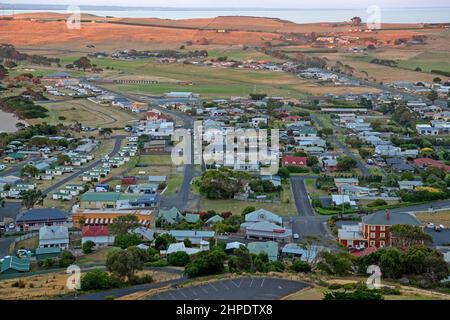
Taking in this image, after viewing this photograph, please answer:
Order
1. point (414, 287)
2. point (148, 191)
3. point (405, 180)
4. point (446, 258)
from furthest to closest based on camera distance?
point (405, 180)
point (148, 191)
point (446, 258)
point (414, 287)

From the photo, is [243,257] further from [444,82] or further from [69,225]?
[444,82]

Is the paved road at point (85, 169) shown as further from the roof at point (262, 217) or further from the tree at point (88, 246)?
the roof at point (262, 217)

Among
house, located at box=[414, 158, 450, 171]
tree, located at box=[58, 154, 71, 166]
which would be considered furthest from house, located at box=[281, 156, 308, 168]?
tree, located at box=[58, 154, 71, 166]

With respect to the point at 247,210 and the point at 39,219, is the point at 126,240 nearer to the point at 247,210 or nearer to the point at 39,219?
the point at 39,219

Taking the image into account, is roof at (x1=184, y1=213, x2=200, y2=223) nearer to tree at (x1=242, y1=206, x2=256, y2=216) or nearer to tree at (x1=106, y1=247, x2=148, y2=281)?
tree at (x1=242, y1=206, x2=256, y2=216)

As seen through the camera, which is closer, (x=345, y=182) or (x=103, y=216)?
(x=103, y=216)

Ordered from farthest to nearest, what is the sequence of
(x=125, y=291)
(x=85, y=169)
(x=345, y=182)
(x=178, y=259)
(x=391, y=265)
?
(x=85, y=169)
(x=345, y=182)
(x=178, y=259)
(x=391, y=265)
(x=125, y=291)

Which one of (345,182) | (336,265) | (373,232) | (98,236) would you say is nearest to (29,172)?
(98,236)
